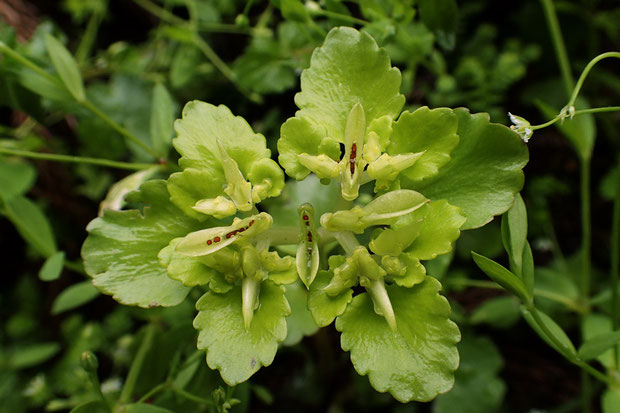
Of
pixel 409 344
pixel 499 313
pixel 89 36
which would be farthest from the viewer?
pixel 89 36

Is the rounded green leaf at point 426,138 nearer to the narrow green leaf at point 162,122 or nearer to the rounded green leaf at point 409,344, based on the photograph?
the rounded green leaf at point 409,344

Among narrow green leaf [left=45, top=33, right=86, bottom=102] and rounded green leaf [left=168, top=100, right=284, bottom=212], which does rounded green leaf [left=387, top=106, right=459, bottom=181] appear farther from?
narrow green leaf [left=45, top=33, right=86, bottom=102]

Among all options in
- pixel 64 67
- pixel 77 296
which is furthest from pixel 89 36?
pixel 77 296

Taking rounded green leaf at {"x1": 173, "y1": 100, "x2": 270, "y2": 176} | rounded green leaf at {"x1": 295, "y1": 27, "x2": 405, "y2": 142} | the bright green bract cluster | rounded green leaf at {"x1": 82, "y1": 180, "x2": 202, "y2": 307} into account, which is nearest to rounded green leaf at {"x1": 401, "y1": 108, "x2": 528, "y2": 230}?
the bright green bract cluster

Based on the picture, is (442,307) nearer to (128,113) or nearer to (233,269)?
(233,269)

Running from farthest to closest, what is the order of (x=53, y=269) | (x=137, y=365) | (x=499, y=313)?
(x=499, y=313) < (x=137, y=365) < (x=53, y=269)

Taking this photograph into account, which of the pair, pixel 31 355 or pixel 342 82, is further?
→ pixel 31 355

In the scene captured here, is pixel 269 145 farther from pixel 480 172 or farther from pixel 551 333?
pixel 551 333
